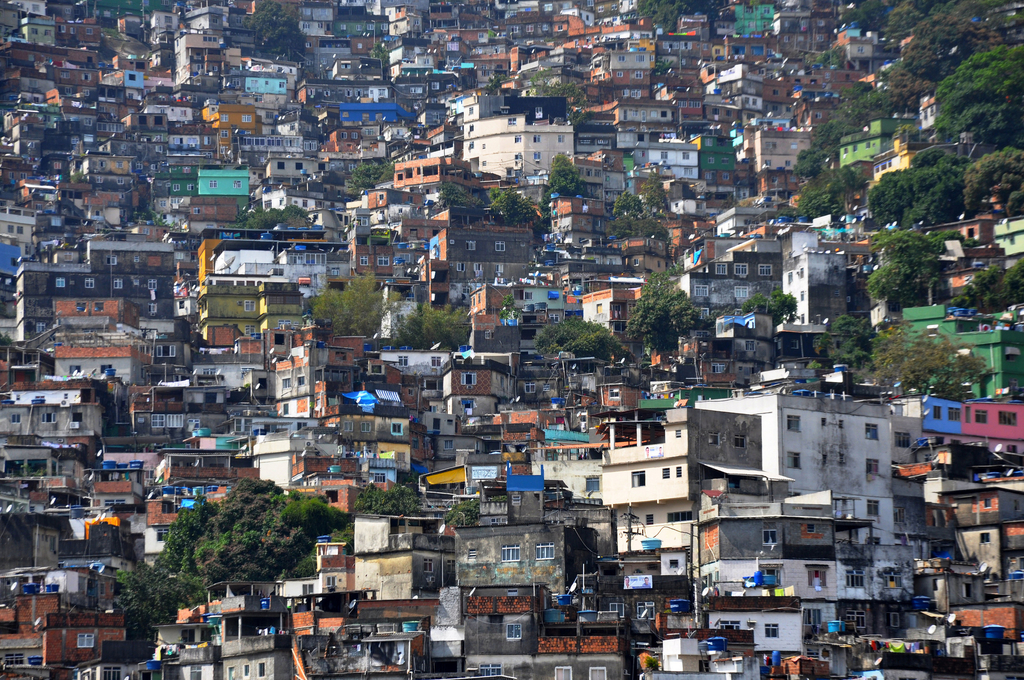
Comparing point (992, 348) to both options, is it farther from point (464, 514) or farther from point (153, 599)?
point (153, 599)

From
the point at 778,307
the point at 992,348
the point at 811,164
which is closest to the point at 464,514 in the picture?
the point at 992,348

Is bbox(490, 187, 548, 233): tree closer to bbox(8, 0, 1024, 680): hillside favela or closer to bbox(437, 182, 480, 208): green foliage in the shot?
bbox(8, 0, 1024, 680): hillside favela

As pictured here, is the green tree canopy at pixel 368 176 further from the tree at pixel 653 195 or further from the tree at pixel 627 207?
the tree at pixel 653 195


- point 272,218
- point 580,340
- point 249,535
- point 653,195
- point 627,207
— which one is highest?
point 653,195

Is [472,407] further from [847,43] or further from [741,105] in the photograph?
[847,43]

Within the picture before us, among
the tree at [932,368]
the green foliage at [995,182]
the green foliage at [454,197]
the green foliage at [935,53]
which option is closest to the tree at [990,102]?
the green foliage at [995,182]
